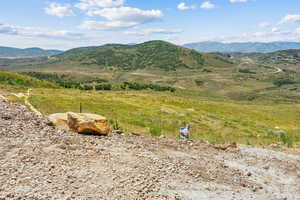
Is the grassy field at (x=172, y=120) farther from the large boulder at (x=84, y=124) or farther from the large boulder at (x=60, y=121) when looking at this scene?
the large boulder at (x=60, y=121)

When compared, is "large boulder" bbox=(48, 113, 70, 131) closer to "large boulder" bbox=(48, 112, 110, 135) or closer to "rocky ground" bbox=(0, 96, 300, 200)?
"large boulder" bbox=(48, 112, 110, 135)

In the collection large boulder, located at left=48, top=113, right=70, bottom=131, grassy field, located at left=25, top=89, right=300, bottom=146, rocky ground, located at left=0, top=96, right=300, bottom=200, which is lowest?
grassy field, located at left=25, top=89, right=300, bottom=146

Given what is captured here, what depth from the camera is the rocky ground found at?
38.7 ft

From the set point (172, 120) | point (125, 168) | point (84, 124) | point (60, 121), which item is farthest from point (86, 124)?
point (172, 120)

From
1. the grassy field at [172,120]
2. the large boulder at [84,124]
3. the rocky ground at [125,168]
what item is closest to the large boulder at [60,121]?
the large boulder at [84,124]

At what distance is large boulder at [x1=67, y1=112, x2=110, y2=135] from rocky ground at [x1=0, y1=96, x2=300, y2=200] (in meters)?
0.64

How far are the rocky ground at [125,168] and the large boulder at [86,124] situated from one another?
0.64m

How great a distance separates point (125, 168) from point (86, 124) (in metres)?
5.62

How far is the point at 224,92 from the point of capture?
19950 cm

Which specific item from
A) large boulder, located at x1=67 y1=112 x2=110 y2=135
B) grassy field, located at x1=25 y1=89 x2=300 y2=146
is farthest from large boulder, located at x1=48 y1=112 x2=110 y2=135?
grassy field, located at x1=25 y1=89 x2=300 y2=146

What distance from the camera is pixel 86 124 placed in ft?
60.8

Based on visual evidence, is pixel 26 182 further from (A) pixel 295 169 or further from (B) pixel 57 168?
(A) pixel 295 169

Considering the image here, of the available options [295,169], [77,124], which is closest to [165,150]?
[77,124]

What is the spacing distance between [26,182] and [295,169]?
16.7 m
